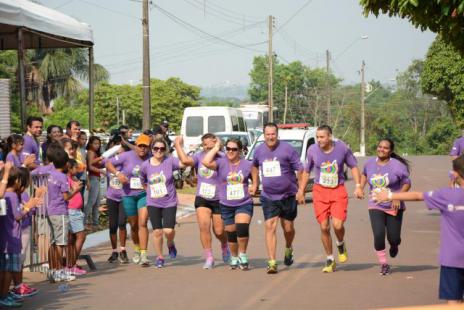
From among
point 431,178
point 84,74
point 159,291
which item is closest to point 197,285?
point 159,291

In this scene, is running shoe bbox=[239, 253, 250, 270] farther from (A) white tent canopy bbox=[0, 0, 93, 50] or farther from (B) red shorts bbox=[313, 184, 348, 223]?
(A) white tent canopy bbox=[0, 0, 93, 50]

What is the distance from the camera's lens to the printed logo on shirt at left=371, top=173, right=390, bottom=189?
11406 millimetres

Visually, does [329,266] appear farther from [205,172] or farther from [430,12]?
[430,12]

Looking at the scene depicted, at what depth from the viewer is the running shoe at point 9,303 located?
9305 millimetres

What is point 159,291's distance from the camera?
404 inches

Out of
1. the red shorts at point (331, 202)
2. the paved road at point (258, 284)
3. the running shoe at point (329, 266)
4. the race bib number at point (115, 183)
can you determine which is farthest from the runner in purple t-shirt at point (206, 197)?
the running shoe at point (329, 266)

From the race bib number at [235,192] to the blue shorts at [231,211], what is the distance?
139 mm

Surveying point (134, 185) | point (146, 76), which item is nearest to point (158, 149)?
point (134, 185)

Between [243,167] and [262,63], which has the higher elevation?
[262,63]

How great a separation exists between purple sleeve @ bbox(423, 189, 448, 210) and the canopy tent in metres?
8.90

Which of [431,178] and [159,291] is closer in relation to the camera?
[159,291]

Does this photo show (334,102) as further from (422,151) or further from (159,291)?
(159,291)

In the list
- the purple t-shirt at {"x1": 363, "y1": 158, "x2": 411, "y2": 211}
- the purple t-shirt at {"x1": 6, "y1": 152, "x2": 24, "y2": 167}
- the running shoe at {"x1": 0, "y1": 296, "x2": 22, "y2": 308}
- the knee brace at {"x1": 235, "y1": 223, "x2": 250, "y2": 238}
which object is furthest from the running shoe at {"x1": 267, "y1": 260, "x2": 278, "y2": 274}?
the purple t-shirt at {"x1": 6, "y1": 152, "x2": 24, "y2": 167}

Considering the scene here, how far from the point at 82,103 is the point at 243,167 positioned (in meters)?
72.3
